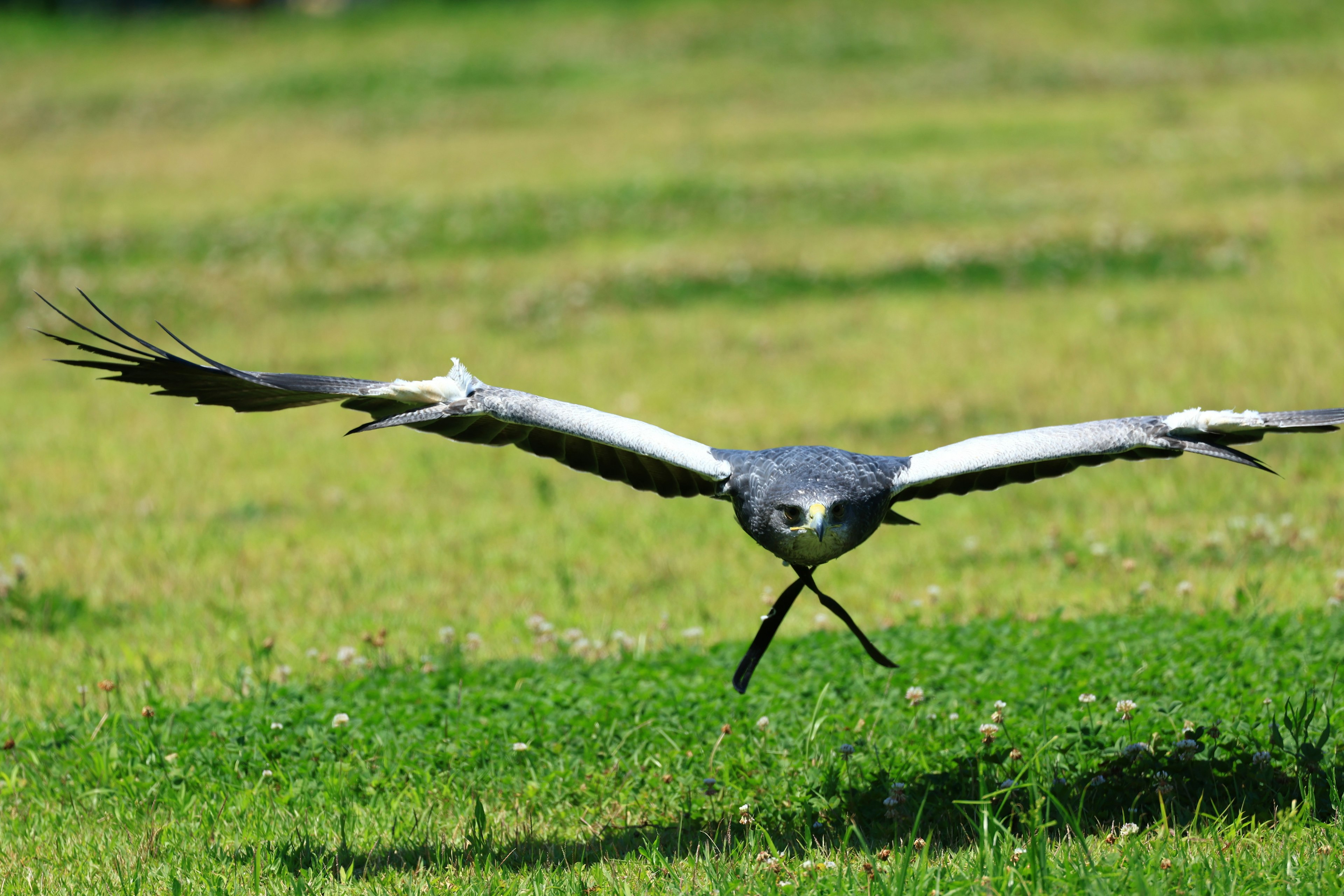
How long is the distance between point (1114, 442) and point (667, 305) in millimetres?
9643

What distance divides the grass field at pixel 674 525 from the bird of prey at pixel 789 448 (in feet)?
2.88

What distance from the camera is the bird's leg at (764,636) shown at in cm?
460

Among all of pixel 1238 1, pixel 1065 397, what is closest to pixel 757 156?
pixel 1065 397

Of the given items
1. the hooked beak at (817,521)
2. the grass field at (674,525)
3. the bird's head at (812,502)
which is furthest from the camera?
the grass field at (674,525)

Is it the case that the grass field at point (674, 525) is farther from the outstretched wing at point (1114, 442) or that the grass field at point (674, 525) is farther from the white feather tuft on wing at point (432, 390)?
the white feather tuft on wing at point (432, 390)

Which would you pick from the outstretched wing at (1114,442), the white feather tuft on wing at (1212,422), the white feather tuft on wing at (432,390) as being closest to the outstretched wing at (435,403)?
the white feather tuft on wing at (432,390)

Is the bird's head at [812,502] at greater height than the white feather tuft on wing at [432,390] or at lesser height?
lesser

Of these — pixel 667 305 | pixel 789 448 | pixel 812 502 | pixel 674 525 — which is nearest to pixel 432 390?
pixel 789 448

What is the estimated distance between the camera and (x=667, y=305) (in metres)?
13.9

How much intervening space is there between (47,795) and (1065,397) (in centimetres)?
745

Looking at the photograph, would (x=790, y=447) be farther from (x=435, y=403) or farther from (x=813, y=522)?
(x=435, y=403)

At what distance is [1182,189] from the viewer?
16.8 metres

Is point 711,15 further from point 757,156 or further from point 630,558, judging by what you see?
point 630,558

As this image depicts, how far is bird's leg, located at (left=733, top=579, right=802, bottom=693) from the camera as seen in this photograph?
4.60 m
